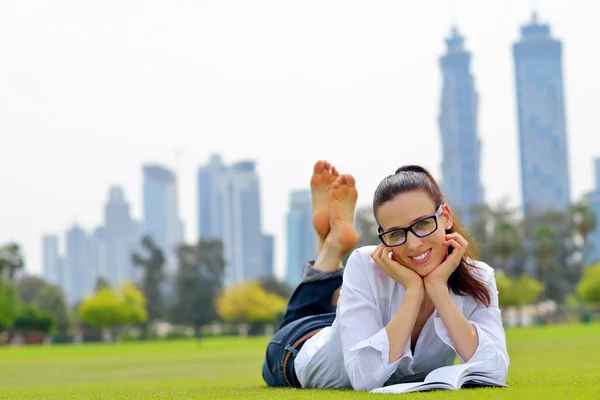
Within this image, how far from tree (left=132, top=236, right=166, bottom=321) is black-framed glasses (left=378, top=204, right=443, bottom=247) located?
225 feet

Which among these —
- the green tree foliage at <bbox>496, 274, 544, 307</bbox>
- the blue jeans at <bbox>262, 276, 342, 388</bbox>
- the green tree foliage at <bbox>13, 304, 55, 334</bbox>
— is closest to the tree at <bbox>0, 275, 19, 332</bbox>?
the green tree foliage at <bbox>13, 304, 55, 334</bbox>

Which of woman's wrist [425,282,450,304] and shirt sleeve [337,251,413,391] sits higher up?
woman's wrist [425,282,450,304]

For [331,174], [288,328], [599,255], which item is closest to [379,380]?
[288,328]

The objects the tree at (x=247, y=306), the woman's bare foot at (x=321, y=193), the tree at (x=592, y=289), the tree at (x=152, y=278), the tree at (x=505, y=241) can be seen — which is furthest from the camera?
the tree at (x=152, y=278)

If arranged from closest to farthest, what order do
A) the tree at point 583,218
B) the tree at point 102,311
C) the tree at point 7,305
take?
the tree at point 7,305
the tree at point 583,218
the tree at point 102,311

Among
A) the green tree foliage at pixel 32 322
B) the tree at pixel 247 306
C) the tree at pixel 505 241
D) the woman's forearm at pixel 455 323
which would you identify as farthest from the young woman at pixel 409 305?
the tree at pixel 247 306

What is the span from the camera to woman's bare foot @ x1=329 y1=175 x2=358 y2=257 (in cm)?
532

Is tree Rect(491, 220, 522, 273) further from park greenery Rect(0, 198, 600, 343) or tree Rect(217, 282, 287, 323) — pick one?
tree Rect(217, 282, 287, 323)

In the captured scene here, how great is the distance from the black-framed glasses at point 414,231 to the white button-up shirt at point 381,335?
0.70 feet

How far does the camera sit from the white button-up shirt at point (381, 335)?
12.2 ft

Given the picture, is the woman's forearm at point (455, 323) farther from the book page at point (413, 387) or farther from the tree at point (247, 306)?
the tree at point (247, 306)

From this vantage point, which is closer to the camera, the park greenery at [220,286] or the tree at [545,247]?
the park greenery at [220,286]

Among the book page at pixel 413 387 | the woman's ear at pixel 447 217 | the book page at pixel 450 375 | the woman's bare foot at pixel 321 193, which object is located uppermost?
the woman's bare foot at pixel 321 193

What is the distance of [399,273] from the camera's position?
12.3ft
